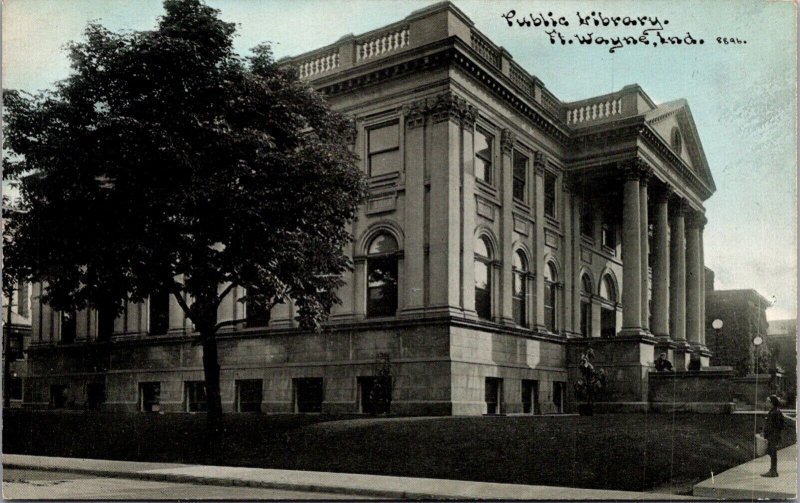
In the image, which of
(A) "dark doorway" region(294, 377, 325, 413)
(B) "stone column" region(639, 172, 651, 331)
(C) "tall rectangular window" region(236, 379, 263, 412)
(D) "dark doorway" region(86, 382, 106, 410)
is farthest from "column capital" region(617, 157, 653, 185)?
(D) "dark doorway" region(86, 382, 106, 410)

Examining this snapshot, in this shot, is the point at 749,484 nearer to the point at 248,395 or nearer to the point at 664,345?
the point at 248,395

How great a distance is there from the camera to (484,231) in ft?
93.4

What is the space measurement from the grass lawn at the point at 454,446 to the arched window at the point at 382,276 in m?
4.53

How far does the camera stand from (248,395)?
29.5 metres

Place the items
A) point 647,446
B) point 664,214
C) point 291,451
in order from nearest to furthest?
point 647,446 → point 291,451 → point 664,214

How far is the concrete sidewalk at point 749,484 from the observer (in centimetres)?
1327

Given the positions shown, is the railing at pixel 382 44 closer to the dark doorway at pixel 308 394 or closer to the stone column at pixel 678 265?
the dark doorway at pixel 308 394

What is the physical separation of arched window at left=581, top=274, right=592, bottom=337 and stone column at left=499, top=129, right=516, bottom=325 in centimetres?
791

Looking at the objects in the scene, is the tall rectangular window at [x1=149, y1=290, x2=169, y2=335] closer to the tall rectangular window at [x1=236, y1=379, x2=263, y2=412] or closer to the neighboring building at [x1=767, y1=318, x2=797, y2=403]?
the tall rectangular window at [x1=236, y1=379, x2=263, y2=412]

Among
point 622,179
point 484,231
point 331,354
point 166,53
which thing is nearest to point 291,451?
point 331,354

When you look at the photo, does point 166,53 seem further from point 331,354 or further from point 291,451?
point 331,354

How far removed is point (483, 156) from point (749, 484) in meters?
16.9

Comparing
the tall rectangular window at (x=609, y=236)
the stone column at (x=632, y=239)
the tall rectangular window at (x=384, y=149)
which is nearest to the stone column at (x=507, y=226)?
the tall rectangular window at (x=384, y=149)

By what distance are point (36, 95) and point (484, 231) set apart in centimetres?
1536
